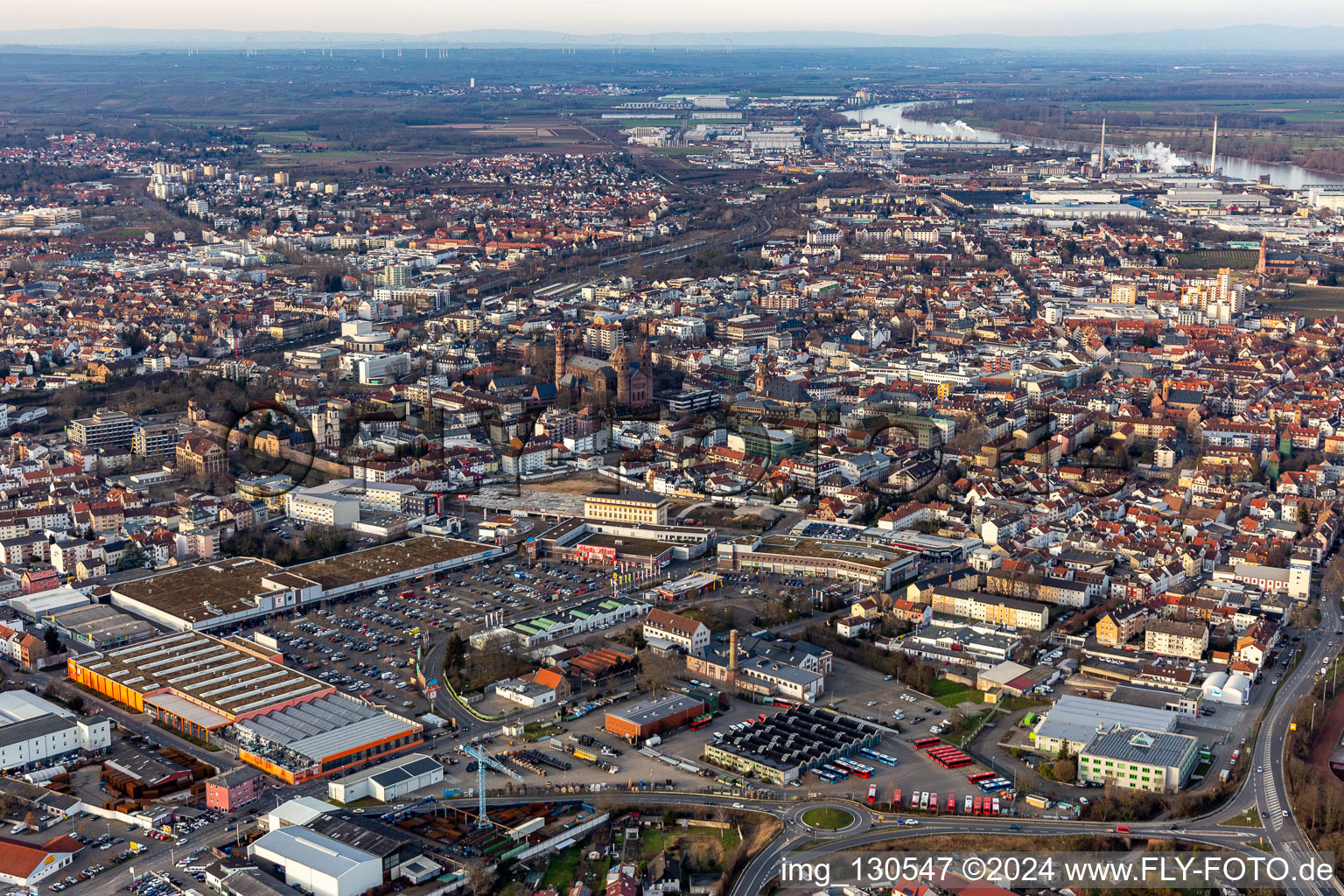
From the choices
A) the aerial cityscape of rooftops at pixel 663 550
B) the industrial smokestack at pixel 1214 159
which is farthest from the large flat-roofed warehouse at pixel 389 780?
the industrial smokestack at pixel 1214 159

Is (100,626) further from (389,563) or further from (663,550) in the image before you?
(663,550)

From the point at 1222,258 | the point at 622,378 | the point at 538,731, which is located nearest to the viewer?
the point at 538,731

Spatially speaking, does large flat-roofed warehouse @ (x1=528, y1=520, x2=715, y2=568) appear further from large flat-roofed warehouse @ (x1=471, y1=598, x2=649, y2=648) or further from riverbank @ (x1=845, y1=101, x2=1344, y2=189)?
riverbank @ (x1=845, y1=101, x2=1344, y2=189)

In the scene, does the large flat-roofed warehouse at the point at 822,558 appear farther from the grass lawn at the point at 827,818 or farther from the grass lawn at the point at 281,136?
the grass lawn at the point at 281,136

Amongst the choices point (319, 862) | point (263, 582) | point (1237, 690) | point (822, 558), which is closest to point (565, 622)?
point (822, 558)

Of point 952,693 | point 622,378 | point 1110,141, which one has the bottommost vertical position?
point 952,693

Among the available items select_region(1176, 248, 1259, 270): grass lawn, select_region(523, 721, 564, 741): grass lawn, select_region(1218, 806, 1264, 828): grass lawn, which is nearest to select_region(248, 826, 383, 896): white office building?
select_region(523, 721, 564, 741): grass lawn
